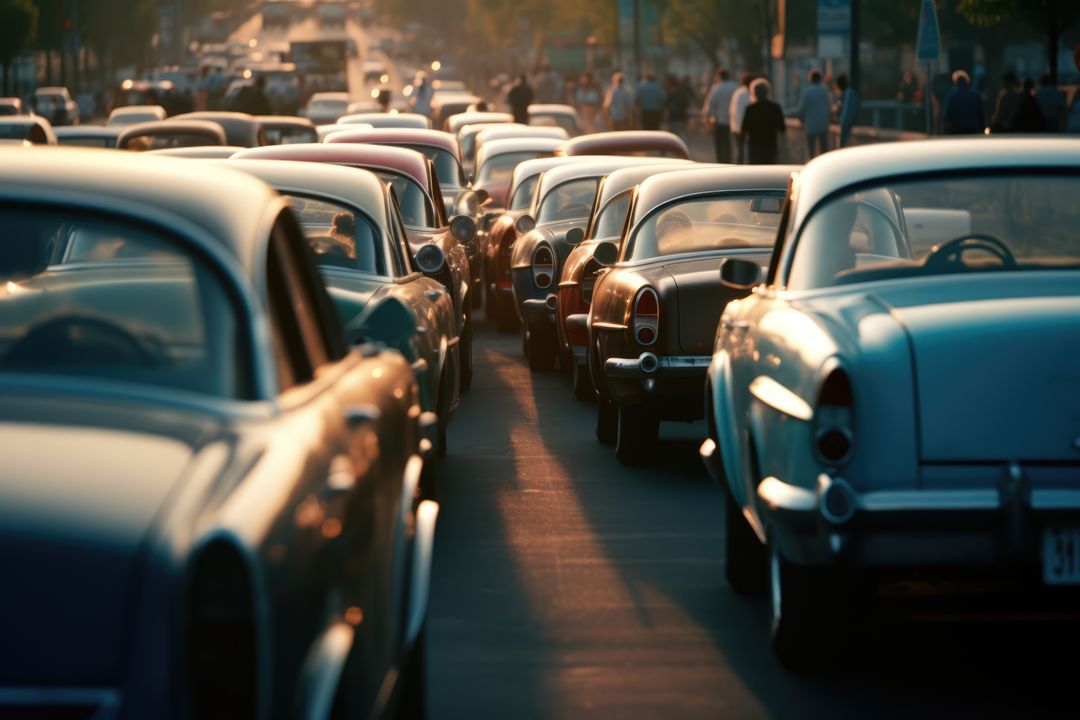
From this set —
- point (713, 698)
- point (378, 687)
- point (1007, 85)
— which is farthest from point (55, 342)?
point (1007, 85)

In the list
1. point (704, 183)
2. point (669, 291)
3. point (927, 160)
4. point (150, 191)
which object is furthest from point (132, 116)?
point (150, 191)

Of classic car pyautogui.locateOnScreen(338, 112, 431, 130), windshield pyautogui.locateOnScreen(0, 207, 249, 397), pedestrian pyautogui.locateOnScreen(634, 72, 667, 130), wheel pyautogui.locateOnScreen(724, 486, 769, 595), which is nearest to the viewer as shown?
windshield pyautogui.locateOnScreen(0, 207, 249, 397)

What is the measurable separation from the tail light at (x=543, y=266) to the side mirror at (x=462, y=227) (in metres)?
1.12

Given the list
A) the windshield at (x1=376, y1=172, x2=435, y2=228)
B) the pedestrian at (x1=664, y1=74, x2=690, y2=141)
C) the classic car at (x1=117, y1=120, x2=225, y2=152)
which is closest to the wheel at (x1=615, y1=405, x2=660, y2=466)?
the windshield at (x1=376, y1=172, x2=435, y2=228)

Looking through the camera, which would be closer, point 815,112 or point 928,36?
point 928,36

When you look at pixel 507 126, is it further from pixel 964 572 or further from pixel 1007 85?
pixel 964 572

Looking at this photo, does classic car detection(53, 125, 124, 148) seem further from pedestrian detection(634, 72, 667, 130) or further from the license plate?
the license plate

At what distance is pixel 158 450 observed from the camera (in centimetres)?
368

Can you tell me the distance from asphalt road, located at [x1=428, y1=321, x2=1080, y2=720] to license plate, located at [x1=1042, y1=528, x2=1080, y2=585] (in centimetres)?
30

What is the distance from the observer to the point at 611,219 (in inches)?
568

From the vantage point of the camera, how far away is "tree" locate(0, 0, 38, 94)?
79.1 meters

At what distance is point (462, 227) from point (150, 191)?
10.3m

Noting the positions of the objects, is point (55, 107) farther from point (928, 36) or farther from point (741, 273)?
point (741, 273)

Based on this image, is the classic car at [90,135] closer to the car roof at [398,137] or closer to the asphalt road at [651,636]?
the car roof at [398,137]
